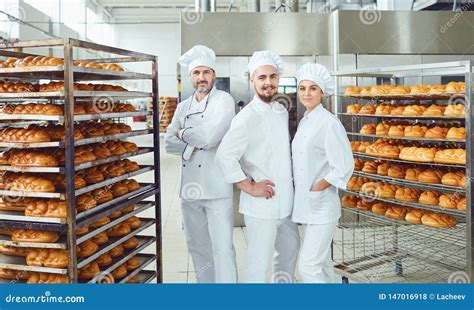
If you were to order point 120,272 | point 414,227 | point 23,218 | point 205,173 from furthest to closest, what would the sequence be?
point 414,227
point 205,173
point 120,272
point 23,218

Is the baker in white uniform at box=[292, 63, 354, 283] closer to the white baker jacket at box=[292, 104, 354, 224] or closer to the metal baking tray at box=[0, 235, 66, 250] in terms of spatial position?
the white baker jacket at box=[292, 104, 354, 224]

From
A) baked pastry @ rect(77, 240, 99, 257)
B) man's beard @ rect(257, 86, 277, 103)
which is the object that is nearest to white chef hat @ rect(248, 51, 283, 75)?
man's beard @ rect(257, 86, 277, 103)

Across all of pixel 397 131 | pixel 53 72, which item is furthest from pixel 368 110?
pixel 53 72

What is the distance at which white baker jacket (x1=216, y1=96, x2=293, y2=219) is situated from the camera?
2590mm

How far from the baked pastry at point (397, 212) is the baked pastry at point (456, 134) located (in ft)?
2.12

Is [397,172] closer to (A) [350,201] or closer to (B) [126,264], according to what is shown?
(A) [350,201]

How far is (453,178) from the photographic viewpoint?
313cm

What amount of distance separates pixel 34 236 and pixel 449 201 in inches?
94.9

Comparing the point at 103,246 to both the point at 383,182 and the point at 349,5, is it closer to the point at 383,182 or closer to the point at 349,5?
the point at 383,182

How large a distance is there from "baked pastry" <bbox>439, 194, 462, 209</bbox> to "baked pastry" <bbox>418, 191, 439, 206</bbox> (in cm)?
5

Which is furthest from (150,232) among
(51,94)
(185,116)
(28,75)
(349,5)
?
(349,5)

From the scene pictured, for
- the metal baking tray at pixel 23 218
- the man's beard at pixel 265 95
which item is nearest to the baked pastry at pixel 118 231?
the metal baking tray at pixel 23 218

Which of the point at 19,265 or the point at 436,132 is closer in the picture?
the point at 19,265

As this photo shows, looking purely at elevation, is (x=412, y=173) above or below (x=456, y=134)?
below
